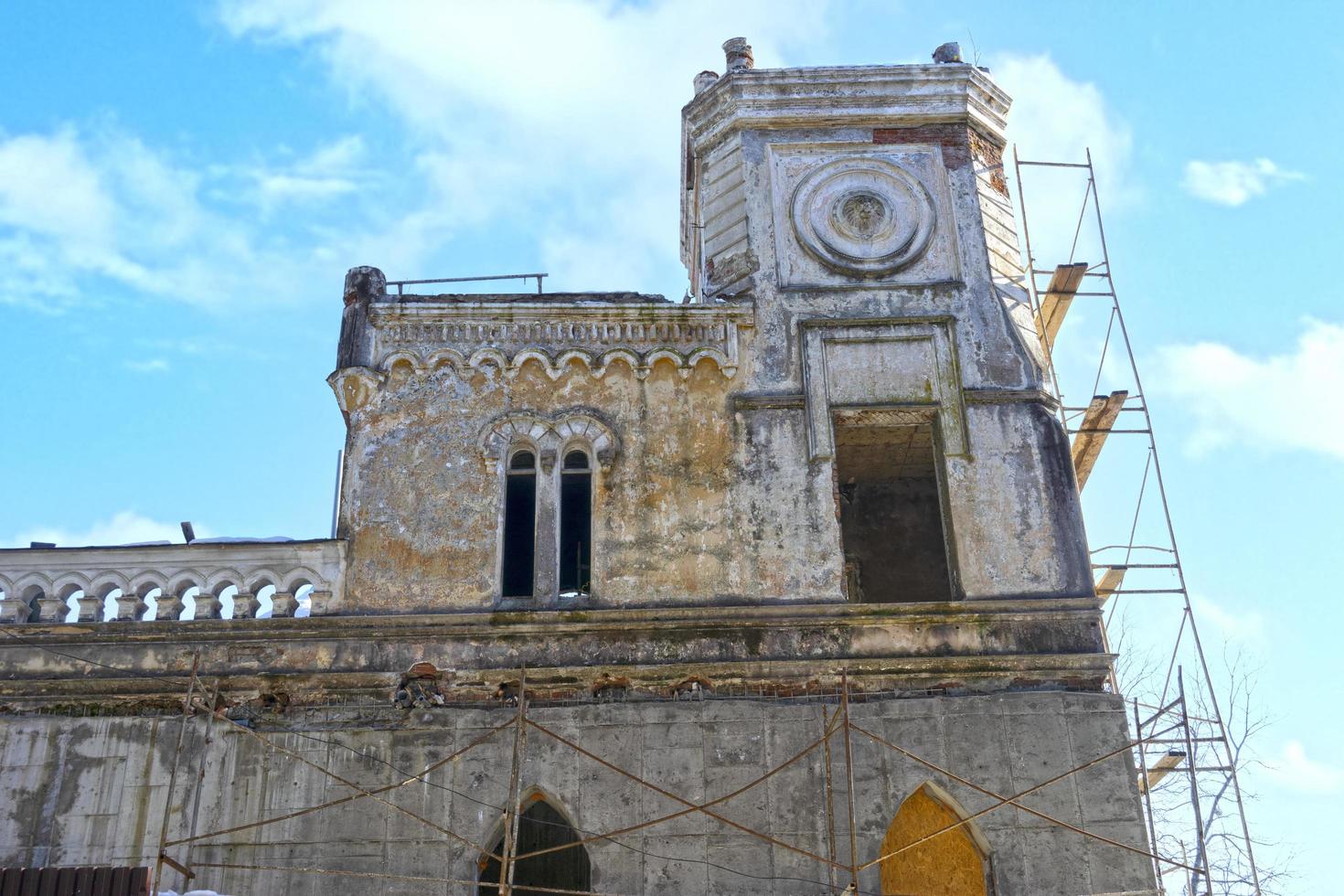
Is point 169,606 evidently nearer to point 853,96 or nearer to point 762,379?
point 762,379

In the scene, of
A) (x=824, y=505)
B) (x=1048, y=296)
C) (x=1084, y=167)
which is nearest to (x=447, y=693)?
(x=824, y=505)

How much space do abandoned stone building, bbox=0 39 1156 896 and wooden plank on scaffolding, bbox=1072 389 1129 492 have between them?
1.36m

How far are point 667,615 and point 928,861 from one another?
5.63m

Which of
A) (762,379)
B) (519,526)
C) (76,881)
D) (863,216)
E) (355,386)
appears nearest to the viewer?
(76,881)

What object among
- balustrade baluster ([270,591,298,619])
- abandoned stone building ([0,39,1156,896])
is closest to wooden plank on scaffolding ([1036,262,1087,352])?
abandoned stone building ([0,39,1156,896])

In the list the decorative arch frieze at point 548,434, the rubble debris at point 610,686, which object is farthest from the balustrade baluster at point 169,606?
the rubble debris at point 610,686

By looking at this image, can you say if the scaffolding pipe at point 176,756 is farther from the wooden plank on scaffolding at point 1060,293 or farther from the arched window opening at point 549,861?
the wooden plank on scaffolding at point 1060,293

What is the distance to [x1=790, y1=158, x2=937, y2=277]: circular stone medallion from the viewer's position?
16.5 meters

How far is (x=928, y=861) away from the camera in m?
17.2

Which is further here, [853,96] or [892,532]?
[892,532]

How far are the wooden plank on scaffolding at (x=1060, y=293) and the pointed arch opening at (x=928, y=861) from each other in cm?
637

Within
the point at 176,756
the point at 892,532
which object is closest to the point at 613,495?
the point at 176,756

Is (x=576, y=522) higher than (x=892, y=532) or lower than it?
lower

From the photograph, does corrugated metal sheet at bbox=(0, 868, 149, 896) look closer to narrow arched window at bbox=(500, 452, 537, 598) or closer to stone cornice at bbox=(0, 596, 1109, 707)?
stone cornice at bbox=(0, 596, 1109, 707)
